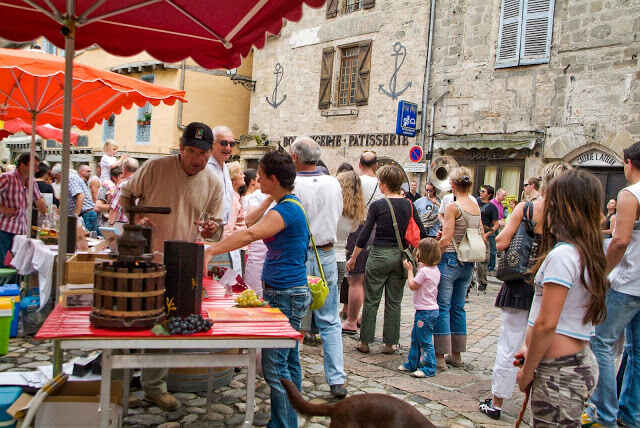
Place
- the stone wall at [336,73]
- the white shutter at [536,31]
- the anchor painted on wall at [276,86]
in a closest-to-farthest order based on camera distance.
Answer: the white shutter at [536,31], the stone wall at [336,73], the anchor painted on wall at [276,86]

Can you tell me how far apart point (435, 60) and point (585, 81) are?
391 cm

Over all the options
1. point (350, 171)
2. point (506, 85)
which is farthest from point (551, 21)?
point (350, 171)

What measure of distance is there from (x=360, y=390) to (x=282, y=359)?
1.55m

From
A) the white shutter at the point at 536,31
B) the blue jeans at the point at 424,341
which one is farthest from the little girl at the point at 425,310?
the white shutter at the point at 536,31

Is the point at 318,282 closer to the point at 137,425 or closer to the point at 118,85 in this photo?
the point at 137,425

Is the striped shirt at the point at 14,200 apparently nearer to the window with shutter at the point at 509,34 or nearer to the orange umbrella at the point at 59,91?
the orange umbrella at the point at 59,91

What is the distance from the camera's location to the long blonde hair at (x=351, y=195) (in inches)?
222

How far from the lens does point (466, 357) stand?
562 centimetres

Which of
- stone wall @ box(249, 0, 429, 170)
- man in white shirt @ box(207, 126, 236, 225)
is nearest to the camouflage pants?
man in white shirt @ box(207, 126, 236, 225)

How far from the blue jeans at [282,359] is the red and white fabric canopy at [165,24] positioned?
173cm

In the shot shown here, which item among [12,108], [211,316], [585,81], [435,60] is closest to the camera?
[211,316]

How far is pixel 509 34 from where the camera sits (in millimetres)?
12734

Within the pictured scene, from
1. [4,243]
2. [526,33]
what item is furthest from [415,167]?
[4,243]

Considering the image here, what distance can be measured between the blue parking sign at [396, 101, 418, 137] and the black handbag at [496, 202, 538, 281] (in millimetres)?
10431
